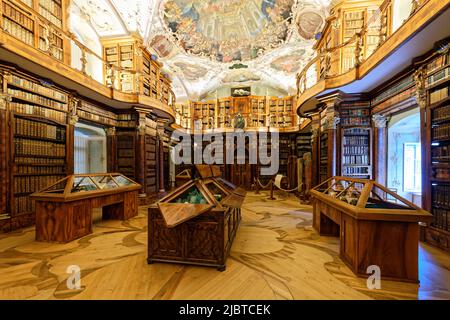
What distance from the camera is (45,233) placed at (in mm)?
3393

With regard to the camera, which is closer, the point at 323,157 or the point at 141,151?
the point at 323,157

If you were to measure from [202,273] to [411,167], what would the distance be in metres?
7.34

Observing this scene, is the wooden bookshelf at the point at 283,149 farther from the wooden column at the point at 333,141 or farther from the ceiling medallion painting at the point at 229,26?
the wooden column at the point at 333,141

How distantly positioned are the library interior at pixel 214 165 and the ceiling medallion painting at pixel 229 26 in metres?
0.05

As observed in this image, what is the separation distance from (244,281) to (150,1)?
817 centimetres

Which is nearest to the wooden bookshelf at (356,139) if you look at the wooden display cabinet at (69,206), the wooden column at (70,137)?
the wooden display cabinet at (69,206)

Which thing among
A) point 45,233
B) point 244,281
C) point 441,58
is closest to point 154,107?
point 45,233

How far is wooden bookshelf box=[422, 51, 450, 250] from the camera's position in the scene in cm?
319

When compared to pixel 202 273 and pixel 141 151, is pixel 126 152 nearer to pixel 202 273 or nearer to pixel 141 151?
pixel 141 151

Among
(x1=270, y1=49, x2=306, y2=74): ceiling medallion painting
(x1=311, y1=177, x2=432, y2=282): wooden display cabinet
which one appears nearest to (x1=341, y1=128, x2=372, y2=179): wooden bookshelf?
(x1=311, y1=177, x2=432, y2=282): wooden display cabinet

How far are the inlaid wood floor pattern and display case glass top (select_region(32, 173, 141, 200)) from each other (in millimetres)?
787

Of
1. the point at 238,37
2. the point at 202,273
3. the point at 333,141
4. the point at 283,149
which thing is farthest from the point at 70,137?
the point at 283,149

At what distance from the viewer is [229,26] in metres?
9.10

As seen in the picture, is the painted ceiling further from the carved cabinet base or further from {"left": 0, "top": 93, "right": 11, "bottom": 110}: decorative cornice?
the carved cabinet base
